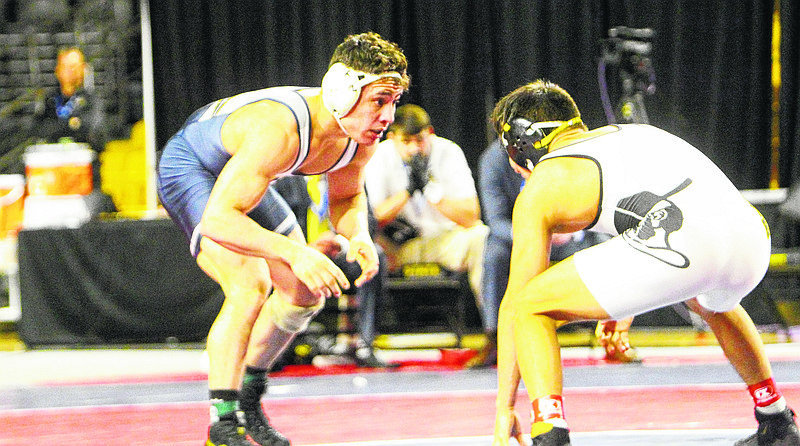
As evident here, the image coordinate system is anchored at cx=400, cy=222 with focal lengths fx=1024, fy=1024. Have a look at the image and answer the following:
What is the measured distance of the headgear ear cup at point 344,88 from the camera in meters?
3.14

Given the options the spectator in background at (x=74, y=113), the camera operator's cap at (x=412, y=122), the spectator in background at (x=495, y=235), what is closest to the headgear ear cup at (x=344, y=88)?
the spectator in background at (x=495, y=235)

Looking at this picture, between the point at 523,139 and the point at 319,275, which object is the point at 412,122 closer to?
the point at 523,139

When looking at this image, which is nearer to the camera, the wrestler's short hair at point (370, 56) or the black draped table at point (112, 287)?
the wrestler's short hair at point (370, 56)

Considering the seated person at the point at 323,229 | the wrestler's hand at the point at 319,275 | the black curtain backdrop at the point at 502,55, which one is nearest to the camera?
the wrestler's hand at the point at 319,275

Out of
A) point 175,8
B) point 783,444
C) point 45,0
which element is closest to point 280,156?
point 783,444

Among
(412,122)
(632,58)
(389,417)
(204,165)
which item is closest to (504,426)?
(389,417)

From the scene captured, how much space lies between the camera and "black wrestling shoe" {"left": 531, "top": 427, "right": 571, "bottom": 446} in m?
2.44

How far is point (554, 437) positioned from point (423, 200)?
138 inches

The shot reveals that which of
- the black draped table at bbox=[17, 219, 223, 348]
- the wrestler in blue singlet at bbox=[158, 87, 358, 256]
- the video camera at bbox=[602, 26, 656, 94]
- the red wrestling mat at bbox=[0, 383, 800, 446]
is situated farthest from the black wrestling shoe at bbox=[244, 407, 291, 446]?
the video camera at bbox=[602, 26, 656, 94]

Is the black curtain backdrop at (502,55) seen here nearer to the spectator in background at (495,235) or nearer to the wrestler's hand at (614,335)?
the spectator in background at (495,235)

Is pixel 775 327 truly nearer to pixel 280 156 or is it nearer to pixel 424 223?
pixel 424 223

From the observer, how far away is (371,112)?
3.17 meters

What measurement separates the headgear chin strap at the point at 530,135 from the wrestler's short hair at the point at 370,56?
0.54 metres

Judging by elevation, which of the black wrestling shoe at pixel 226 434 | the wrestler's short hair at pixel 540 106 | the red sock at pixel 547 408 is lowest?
the black wrestling shoe at pixel 226 434
